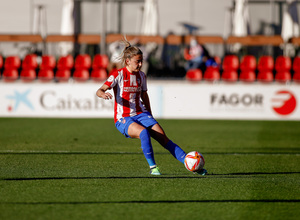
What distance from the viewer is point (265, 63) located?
1828 cm

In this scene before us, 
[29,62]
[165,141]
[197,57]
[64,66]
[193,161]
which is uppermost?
[197,57]

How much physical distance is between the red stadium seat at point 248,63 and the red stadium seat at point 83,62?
5.04m

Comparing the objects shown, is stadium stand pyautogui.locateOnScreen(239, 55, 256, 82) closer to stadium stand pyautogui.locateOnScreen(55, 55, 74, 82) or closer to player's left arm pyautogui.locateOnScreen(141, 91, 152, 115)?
stadium stand pyautogui.locateOnScreen(55, 55, 74, 82)

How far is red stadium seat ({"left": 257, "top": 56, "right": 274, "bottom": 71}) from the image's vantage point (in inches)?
716

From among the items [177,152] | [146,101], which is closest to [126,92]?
[146,101]

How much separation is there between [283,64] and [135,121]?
12.2 m

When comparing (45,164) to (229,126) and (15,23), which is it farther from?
(15,23)

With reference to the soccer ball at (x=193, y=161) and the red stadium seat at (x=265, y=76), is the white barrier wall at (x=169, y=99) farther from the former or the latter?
the soccer ball at (x=193, y=161)

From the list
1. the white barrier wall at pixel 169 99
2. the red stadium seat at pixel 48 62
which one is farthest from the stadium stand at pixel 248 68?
the red stadium seat at pixel 48 62

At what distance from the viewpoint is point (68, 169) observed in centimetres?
739

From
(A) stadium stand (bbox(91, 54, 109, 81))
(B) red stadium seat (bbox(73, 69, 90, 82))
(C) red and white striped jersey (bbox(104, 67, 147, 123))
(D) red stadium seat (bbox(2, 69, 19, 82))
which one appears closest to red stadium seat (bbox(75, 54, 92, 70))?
(B) red stadium seat (bbox(73, 69, 90, 82))

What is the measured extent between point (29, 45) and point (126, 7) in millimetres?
5894

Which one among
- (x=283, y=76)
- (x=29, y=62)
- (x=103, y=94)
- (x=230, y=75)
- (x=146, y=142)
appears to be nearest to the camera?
(x=103, y=94)

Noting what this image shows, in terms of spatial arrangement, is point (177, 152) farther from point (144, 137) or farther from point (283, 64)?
point (283, 64)
